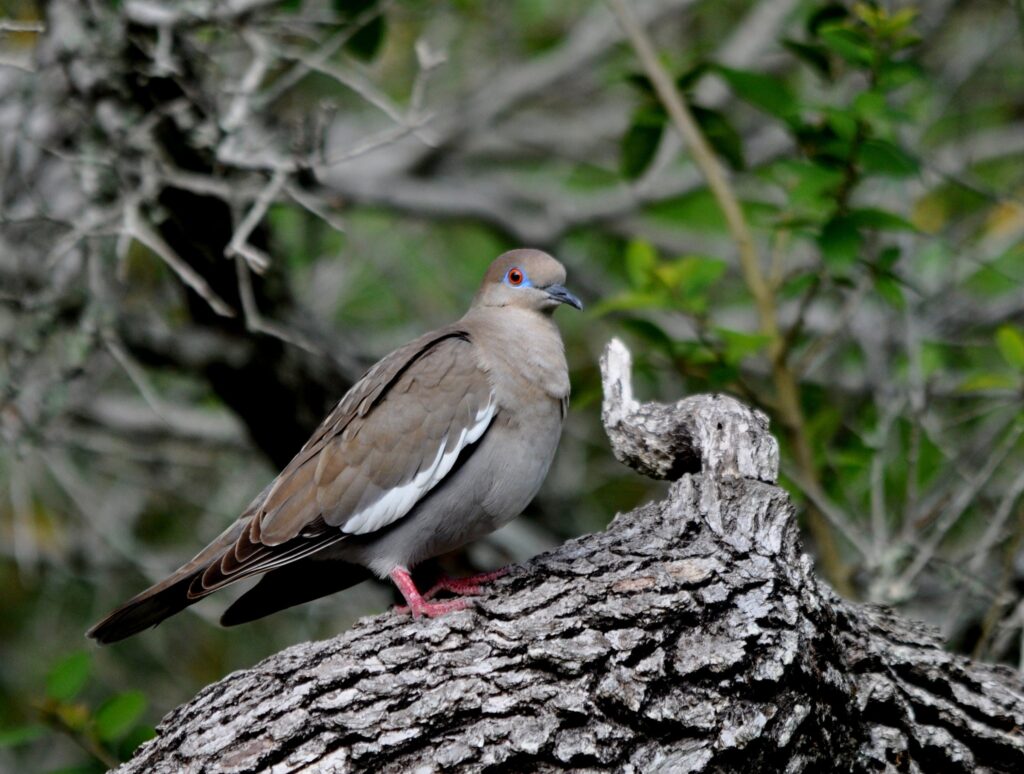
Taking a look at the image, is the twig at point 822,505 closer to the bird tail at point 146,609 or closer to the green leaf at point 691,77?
the green leaf at point 691,77

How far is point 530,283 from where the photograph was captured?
4.53m

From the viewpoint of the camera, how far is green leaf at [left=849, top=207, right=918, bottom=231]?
4242 mm

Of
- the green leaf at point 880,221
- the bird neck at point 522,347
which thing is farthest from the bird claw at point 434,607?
the green leaf at point 880,221

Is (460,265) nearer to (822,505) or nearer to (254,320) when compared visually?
(254,320)

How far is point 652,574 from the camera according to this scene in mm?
3080

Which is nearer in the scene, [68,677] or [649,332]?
[68,677]

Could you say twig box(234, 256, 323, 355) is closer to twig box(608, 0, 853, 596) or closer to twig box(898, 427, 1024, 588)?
twig box(608, 0, 853, 596)

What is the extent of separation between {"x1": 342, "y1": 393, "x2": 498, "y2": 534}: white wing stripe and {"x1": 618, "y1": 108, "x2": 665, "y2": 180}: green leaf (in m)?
1.74

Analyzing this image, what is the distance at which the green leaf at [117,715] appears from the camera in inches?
155

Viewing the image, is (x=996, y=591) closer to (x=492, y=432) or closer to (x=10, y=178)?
(x=492, y=432)

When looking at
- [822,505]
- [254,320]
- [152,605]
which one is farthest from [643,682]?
[254,320]

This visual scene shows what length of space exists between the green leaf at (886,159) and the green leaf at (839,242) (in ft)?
0.72

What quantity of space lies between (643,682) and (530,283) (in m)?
2.00

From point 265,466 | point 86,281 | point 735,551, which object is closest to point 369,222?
point 265,466
